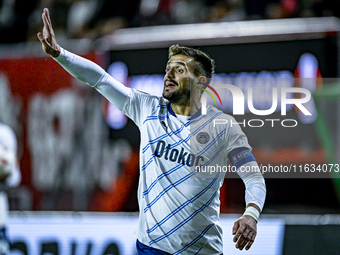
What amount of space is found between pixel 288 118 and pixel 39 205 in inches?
155

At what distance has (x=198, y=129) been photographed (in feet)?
9.28

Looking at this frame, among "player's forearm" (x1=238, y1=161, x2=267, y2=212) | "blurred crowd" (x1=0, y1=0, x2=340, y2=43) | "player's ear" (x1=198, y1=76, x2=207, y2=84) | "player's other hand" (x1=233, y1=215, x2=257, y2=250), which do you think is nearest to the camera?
"player's other hand" (x1=233, y1=215, x2=257, y2=250)

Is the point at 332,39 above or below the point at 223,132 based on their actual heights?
above

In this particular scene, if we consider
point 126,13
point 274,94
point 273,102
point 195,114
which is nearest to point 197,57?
point 195,114

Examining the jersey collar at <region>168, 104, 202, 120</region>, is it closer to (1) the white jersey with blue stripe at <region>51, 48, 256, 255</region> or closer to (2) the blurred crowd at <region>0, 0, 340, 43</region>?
(1) the white jersey with blue stripe at <region>51, 48, 256, 255</region>

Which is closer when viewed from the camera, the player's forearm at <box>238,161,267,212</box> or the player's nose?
the player's forearm at <box>238,161,267,212</box>

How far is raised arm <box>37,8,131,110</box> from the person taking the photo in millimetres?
2605

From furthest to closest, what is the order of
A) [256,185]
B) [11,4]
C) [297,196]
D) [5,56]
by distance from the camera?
[11,4], [5,56], [297,196], [256,185]

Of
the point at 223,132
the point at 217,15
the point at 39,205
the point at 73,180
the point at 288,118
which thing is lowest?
the point at 39,205

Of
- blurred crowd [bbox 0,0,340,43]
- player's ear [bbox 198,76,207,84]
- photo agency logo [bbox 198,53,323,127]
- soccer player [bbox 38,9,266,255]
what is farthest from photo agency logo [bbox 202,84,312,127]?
soccer player [bbox 38,9,266,255]

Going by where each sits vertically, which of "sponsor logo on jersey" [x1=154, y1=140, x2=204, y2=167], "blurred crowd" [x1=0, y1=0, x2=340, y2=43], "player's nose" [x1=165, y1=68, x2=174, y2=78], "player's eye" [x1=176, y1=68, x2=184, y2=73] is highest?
"blurred crowd" [x1=0, y1=0, x2=340, y2=43]

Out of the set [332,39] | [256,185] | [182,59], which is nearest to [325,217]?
[332,39]

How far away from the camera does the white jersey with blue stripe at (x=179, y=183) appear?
266 cm

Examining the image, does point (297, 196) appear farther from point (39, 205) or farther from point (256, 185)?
point (39, 205)
